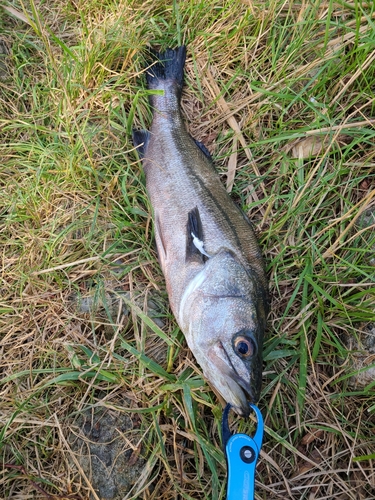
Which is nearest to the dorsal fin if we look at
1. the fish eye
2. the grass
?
the grass

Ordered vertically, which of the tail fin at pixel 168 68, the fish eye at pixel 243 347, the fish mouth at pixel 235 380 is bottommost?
the fish mouth at pixel 235 380

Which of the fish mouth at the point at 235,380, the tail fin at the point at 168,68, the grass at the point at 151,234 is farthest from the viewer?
the tail fin at the point at 168,68

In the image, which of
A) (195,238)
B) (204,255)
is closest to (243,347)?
(204,255)

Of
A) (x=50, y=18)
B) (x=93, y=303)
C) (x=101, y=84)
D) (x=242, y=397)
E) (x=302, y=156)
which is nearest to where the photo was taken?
(x=242, y=397)

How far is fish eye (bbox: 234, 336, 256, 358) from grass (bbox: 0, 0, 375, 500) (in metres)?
0.48

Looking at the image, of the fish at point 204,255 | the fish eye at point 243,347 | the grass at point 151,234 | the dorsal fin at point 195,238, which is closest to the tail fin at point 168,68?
the fish at point 204,255

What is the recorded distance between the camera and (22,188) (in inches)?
127

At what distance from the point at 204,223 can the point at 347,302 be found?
3.78ft

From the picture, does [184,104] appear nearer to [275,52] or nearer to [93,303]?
[275,52]

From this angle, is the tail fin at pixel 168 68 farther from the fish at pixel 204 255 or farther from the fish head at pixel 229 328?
the fish head at pixel 229 328

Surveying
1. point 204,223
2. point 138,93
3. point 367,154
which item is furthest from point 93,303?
point 367,154

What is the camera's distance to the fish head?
7.30 feet

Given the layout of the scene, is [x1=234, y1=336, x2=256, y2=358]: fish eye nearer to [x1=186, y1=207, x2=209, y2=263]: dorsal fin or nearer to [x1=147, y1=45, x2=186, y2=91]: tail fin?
[x1=186, y1=207, x2=209, y2=263]: dorsal fin

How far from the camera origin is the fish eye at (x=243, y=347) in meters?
2.25
